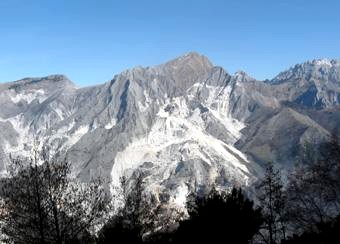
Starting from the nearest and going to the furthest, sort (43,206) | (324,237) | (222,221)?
(324,237) < (222,221) < (43,206)

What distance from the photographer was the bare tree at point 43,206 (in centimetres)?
4691

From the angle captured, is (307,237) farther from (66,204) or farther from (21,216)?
(21,216)

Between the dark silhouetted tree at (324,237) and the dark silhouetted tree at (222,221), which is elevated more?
the dark silhouetted tree at (222,221)

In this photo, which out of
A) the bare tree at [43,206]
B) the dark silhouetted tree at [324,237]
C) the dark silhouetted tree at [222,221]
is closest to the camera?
the dark silhouetted tree at [324,237]

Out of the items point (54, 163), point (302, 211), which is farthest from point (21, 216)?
point (302, 211)

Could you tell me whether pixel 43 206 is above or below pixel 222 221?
above

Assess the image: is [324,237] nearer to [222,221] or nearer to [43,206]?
[222,221]

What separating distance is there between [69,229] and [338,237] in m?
24.7

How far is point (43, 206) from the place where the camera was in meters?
47.0

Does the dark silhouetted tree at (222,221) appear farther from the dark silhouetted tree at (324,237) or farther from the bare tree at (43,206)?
the bare tree at (43,206)

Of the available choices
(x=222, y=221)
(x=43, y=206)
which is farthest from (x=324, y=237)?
(x=43, y=206)

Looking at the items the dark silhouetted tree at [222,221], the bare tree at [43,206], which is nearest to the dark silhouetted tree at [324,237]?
the dark silhouetted tree at [222,221]

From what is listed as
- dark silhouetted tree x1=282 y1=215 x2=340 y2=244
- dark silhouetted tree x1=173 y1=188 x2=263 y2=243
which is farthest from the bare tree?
dark silhouetted tree x1=282 y1=215 x2=340 y2=244

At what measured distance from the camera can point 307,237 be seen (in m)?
43.8
